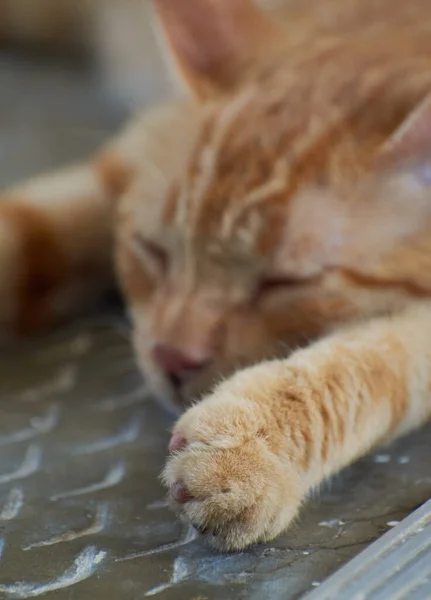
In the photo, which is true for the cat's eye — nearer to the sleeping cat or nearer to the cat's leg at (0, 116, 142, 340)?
the sleeping cat

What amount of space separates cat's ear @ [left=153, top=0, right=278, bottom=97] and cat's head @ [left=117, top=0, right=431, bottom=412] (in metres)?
0.17

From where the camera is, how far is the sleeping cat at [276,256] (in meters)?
0.91

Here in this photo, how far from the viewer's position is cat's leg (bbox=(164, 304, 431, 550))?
0.84 m

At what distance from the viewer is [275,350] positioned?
1.15 meters

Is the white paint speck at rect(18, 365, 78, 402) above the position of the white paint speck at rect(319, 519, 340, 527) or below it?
above

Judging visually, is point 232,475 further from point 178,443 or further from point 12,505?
point 12,505

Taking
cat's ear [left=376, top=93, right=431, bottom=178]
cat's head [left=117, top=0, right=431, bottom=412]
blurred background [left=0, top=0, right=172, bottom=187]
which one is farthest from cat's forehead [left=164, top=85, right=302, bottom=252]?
blurred background [left=0, top=0, right=172, bottom=187]

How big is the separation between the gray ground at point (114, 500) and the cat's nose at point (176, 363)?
8cm

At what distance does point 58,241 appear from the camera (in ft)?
5.30

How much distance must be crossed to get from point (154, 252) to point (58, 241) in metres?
0.34

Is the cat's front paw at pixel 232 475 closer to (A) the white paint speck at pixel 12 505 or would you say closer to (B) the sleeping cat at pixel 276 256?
(B) the sleeping cat at pixel 276 256

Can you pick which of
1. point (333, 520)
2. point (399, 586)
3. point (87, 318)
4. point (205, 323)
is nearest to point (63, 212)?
point (87, 318)

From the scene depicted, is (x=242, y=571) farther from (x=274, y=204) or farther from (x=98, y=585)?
(x=274, y=204)

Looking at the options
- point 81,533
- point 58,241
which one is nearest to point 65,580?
point 81,533
